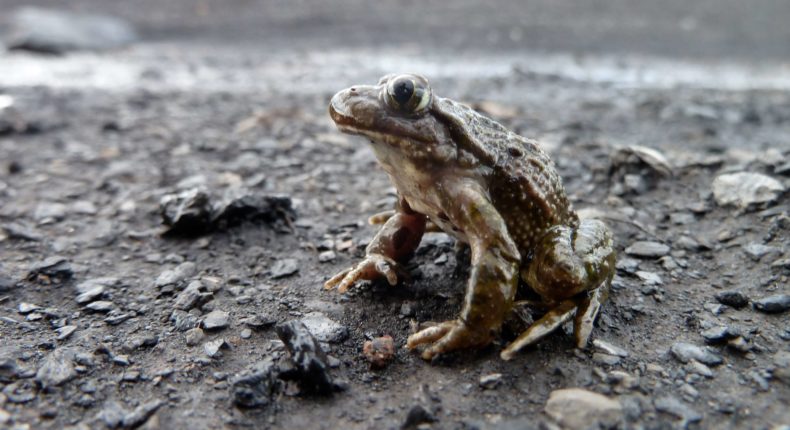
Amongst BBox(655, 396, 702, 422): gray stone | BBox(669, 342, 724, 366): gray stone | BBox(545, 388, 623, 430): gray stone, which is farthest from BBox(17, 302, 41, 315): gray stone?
BBox(669, 342, 724, 366): gray stone

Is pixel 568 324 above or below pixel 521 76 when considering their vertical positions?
below

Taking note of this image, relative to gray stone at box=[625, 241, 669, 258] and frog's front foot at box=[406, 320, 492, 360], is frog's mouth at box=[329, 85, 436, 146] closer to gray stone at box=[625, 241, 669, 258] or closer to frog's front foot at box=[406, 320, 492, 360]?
frog's front foot at box=[406, 320, 492, 360]

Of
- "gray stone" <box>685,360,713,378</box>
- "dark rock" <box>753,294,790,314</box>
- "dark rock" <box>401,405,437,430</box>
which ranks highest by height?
"dark rock" <box>753,294,790,314</box>

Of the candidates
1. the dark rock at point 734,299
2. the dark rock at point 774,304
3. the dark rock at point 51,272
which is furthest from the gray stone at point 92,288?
the dark rock at point 774,304

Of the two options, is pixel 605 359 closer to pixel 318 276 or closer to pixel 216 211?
pixel 318 276

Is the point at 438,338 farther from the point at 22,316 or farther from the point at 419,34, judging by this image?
the point at 419,34

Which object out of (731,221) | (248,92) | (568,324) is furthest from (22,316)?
(248,92)
